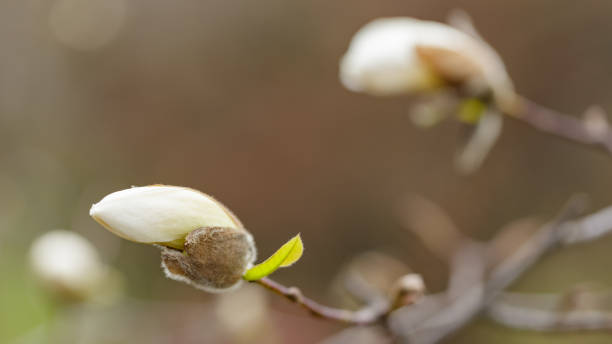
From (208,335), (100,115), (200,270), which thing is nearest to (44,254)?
(208,335)

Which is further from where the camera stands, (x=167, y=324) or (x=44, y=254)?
(x=167, y=324)

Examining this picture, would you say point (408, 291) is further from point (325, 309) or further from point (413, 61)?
point (413, 61)

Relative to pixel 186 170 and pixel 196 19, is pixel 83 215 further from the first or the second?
pixel 196 19

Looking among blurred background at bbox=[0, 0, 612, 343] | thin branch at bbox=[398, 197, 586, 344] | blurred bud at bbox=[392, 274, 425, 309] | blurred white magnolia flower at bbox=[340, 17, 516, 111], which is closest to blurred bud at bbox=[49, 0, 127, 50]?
blurred background at bbox=[0, 0, 612, 343]

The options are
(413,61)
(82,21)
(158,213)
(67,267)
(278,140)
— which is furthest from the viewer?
(278,140)

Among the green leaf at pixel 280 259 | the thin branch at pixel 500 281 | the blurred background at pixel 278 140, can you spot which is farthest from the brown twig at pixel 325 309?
the blurred background at pixel 278 140

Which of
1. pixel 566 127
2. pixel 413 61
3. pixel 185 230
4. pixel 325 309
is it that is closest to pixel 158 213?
pixel 185 230

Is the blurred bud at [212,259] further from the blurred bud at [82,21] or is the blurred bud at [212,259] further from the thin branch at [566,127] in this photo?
the blurred bud at [82,21]
